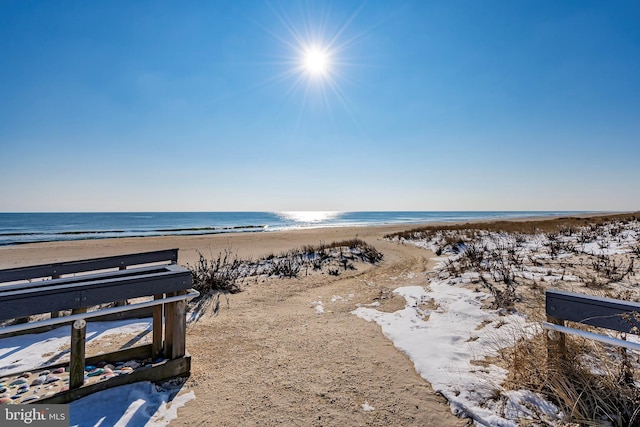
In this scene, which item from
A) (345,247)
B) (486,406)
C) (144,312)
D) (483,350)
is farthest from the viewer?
(345,247)

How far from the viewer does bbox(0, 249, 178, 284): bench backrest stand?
4129 mm

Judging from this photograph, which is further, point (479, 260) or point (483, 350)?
point (479, 260)

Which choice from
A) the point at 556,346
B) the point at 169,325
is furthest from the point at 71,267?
the point at 556,346

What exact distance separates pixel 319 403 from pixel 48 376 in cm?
274

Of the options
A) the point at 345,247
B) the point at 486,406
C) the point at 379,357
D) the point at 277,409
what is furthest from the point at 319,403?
the point at 345,247

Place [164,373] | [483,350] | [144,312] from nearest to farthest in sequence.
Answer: [164,373] → [483,350] → [144,312]

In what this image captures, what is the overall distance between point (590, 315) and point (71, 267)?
6.38 metres

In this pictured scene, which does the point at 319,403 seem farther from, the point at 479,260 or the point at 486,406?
the point at 479,260

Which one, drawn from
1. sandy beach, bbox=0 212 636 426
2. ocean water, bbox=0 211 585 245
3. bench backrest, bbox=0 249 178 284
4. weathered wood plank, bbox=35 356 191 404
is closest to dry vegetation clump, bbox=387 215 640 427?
sandy beach, bbox=0 212 636 426

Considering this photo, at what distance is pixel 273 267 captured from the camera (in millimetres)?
9125

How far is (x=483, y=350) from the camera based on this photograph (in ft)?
12.1

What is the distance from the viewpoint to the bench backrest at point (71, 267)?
413 centimetres

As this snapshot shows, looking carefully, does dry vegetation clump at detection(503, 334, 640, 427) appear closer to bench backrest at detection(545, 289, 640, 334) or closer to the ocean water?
bench backrest at detection(545, 289, 640, 334)

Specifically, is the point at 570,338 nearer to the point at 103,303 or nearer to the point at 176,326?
the point at 176,326
